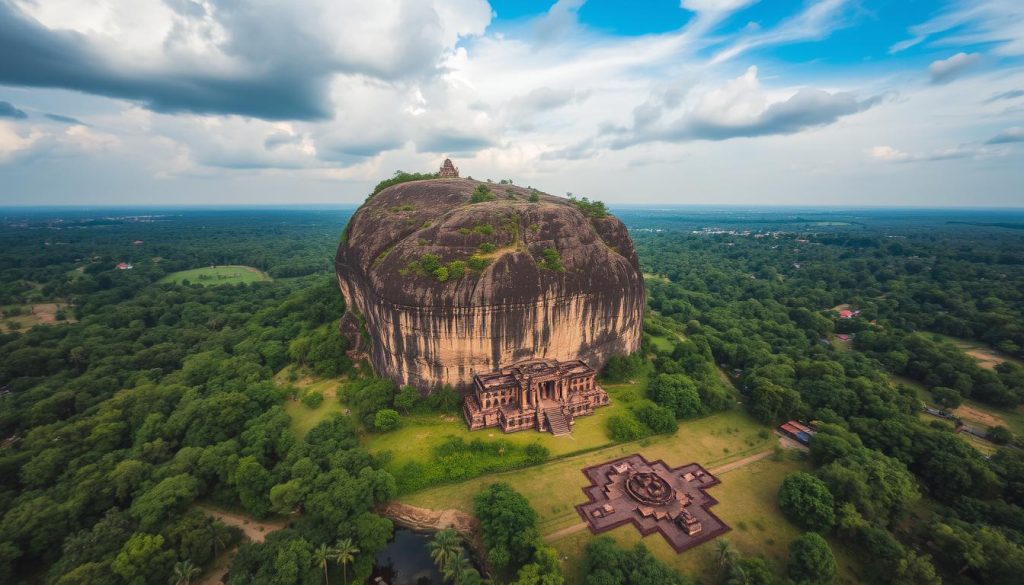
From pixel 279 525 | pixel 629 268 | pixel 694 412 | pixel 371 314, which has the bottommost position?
pixel 279 525

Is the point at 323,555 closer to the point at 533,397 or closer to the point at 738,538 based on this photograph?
the point at 533,397

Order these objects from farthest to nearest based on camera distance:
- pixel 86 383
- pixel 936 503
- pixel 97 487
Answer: pixel 86 383
pixel 936 503
pixel 97 487

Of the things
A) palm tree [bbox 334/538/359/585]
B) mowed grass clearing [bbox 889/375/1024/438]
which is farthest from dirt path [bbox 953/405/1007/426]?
palm tree [bbox 334/538/359/585]

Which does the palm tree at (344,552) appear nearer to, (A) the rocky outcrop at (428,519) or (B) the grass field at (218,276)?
(A) the rocky outcrop at (428,519)

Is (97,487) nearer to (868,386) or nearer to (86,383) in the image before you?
(86,383)

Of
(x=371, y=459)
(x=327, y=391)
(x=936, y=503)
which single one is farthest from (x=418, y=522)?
A: (x=936, y=503)

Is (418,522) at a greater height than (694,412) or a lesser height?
lesser
